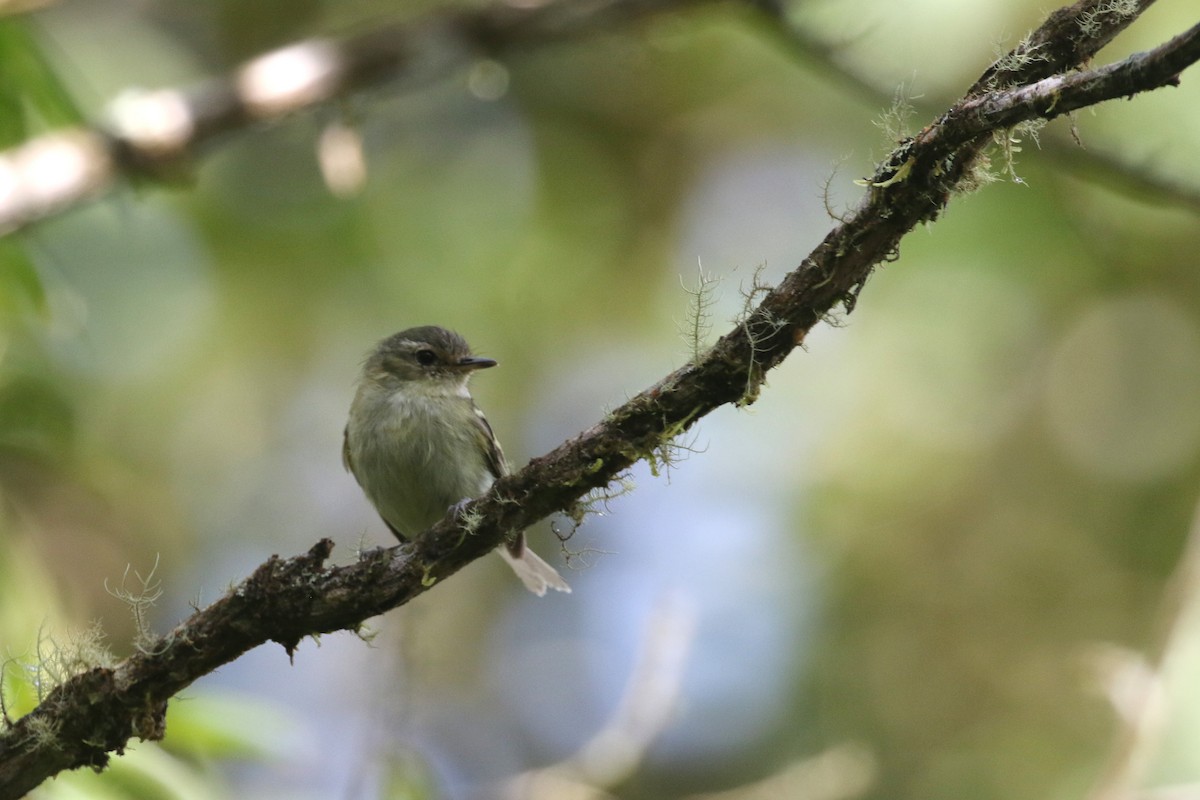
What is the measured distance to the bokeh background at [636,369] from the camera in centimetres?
580

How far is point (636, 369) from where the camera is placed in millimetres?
8977

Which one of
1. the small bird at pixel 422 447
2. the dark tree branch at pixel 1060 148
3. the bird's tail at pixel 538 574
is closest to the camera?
the dark tree branch at pixel 1060 148

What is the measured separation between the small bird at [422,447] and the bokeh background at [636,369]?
0.42 m

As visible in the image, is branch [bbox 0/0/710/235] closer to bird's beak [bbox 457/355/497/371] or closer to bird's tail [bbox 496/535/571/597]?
bird's beak [bbox 457/355/497/371]

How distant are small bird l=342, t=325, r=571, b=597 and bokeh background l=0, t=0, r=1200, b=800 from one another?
42cm

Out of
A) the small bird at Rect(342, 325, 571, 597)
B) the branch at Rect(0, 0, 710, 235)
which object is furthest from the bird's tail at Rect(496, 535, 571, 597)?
the branch at Rect(0, 0, 710, 235)

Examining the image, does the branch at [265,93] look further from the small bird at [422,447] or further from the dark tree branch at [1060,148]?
the small bird at [422,447]

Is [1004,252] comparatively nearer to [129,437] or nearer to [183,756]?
[183,756]

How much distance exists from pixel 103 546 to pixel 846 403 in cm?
531

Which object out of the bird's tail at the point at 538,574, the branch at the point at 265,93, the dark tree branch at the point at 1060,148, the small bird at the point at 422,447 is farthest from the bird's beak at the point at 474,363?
the dark tree branch at the point at 1060,148

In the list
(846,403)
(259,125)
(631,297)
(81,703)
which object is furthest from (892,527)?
(81,703)

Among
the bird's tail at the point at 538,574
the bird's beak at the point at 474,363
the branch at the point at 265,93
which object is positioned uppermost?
the branch at the point at 265,93

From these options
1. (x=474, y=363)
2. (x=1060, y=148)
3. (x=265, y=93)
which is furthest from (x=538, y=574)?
(x=1060, y=148)

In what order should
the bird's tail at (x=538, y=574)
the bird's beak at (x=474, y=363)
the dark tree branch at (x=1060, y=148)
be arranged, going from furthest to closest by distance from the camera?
the bird's beak at (x=474, y=363), the bird's tail at (x=538, y=574), the dark tree branch at (x=1060, y=148)
